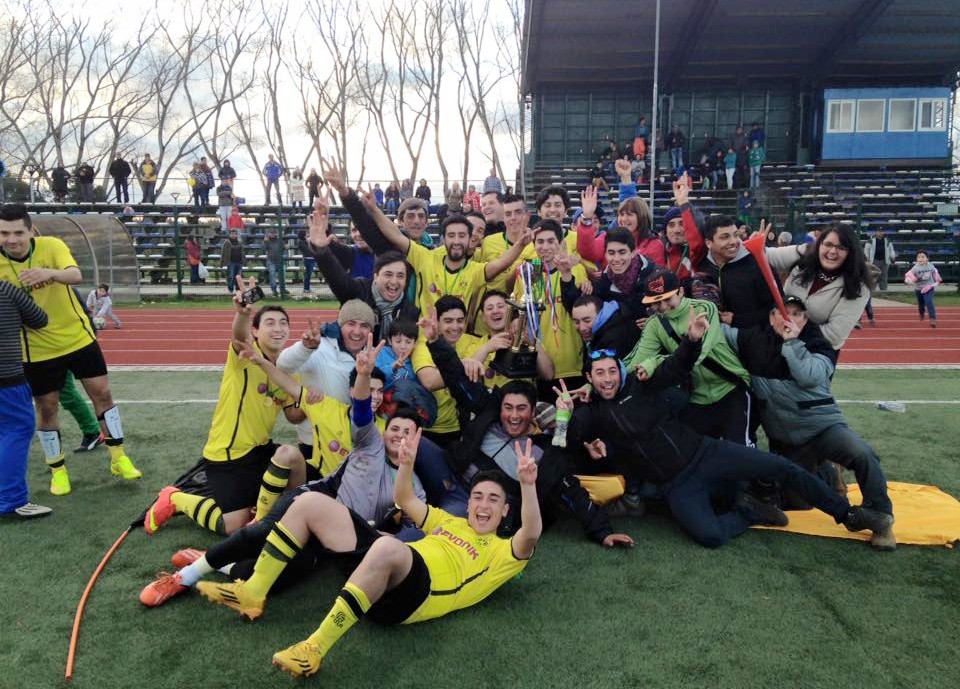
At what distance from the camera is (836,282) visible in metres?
4.48

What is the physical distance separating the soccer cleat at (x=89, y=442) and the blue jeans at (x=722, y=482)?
4637 millimetres

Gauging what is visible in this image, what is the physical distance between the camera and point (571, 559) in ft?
13.3

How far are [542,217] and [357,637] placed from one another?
3.48 m

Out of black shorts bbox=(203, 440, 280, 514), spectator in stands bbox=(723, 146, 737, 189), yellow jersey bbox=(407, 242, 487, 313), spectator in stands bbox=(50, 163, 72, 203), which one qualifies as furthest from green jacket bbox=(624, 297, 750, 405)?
spectator in stands bbox=(50, 163, 72, 203)

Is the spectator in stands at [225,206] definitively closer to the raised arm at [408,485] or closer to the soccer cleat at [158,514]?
the soccer cleat at [158,514]

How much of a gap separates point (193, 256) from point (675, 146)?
54.7 ft

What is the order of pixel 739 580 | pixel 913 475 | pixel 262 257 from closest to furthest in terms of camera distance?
1. pixel 739 580
2. pixel 913 475
3. pixel 262 257

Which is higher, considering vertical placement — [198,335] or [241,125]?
[241,125]

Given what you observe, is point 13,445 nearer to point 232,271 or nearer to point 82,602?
point 82,602

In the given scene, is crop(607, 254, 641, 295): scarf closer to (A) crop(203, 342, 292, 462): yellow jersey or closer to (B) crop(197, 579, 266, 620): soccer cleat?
(A) crop(203, 342, 292, 462): yellow jersey

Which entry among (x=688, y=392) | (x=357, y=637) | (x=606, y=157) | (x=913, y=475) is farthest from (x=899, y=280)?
(x=357, y=637)

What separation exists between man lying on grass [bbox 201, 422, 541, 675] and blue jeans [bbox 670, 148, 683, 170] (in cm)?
2487

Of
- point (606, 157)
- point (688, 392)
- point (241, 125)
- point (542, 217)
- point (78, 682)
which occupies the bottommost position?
point (78, 682)

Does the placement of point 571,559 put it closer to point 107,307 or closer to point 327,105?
point 107,307
